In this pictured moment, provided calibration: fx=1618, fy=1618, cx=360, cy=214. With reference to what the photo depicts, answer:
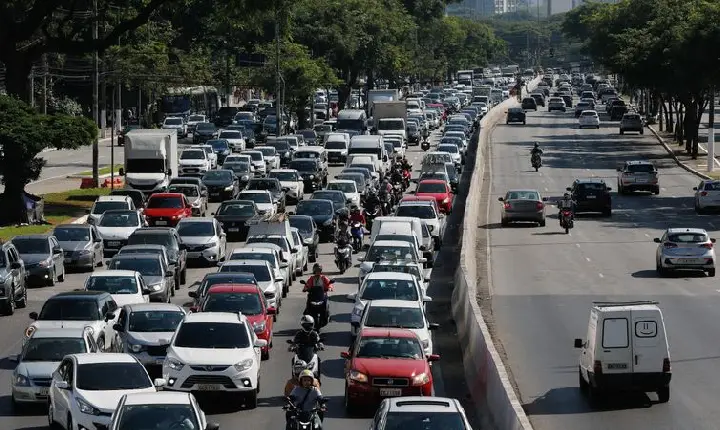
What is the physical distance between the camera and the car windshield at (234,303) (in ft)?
100

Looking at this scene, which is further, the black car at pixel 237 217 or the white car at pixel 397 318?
the black car at pixel 237 217

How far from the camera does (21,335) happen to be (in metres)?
34.1

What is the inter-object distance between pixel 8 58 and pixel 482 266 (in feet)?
71.5

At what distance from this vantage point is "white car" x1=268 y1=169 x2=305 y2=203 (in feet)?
214

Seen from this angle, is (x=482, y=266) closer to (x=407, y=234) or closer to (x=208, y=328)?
(x=407, y=234)

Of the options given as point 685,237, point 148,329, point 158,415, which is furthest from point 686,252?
point 158,415

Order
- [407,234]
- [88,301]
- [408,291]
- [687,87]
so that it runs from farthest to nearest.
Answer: [687,87] → [407,234] → [408,291] → [88,301]

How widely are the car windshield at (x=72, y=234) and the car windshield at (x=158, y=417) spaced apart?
89.7ft

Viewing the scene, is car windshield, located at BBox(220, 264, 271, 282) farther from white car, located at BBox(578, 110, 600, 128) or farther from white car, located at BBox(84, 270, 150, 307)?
white car, located at BBox(578, 110, 600, 128)

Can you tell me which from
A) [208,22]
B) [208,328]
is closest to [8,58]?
[208,328]

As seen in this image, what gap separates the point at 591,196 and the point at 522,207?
18.4ft

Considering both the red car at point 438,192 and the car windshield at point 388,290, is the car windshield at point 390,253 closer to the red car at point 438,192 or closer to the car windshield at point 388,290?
the car windshield at point 388,290

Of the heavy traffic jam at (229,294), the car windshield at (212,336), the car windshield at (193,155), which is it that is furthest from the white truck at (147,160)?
the car windshield at (212,336)

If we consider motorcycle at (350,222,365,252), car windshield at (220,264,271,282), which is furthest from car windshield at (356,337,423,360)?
motorcycle at (350,222,365,252)
